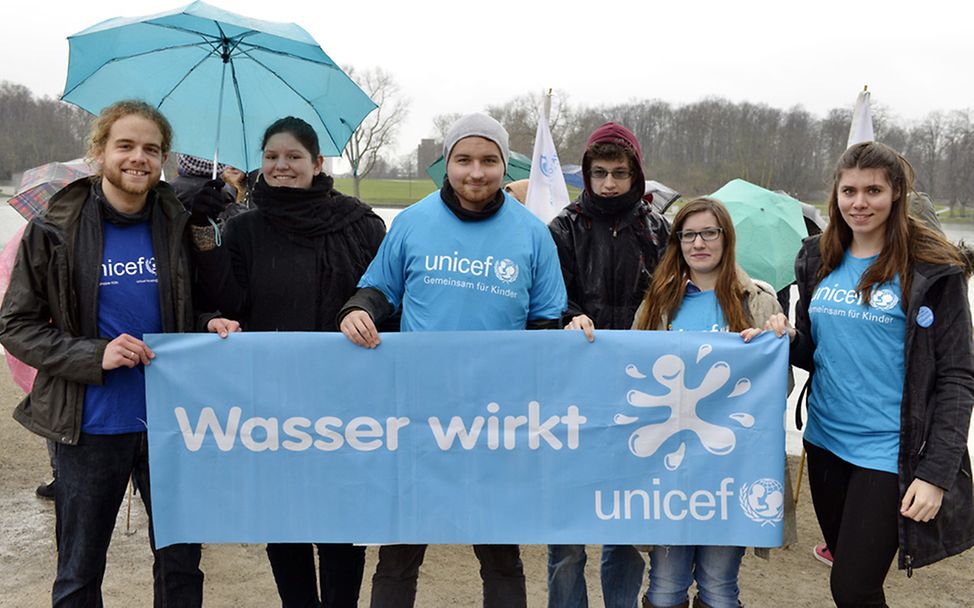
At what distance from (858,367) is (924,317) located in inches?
10.8

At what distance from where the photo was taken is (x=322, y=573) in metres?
3.39

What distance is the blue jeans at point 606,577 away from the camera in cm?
338

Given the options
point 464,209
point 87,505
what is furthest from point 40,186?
point 464,209

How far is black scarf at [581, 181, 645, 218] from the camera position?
3.43 m

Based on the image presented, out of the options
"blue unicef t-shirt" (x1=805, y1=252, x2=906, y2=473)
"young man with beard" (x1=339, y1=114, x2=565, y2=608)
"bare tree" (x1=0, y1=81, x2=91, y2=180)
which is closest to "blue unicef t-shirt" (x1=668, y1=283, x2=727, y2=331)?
"blue unicef t-shirt" (x1=805, y1=252, x2=906, y2=473)

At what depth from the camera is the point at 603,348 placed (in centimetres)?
305

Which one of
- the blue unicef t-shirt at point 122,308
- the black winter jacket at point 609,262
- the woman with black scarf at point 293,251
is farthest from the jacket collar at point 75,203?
the black winter jacket at point 609,262

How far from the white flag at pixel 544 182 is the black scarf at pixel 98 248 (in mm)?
3324

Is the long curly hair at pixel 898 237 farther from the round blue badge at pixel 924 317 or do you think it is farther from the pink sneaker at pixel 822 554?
the pink sneaker at pixel 822 554

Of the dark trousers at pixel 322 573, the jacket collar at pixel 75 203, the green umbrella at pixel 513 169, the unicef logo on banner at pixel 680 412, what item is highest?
the green umbrella at pixel 513 169

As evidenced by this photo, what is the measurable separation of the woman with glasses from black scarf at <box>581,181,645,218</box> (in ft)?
Answer: 1.09

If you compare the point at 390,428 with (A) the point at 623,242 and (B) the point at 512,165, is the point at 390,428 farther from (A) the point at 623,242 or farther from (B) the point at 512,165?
(B) the point at 512,165

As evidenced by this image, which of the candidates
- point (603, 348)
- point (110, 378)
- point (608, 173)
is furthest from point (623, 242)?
point (110, 378)

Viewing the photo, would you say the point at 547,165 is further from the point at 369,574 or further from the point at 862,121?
the point at 369,574
